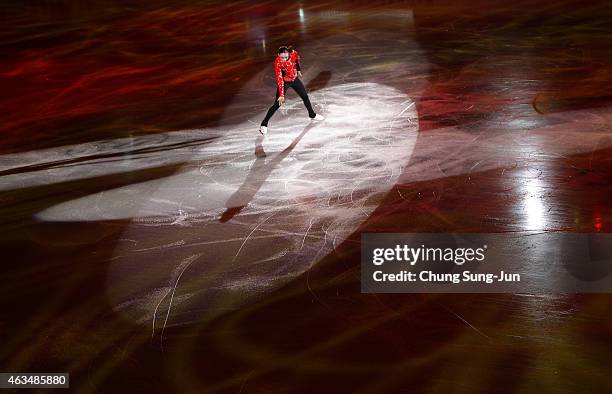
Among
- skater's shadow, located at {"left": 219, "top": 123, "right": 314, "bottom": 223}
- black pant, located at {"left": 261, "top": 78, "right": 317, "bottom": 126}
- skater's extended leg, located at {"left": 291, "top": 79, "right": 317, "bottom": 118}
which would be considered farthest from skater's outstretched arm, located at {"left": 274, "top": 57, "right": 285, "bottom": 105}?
skater's shadow, located at {"left": 219, "top": 123, "right": 314, "bottom": 223}

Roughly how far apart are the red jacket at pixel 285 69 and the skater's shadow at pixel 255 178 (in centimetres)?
94

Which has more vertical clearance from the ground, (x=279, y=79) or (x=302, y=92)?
(x=279, y=79)

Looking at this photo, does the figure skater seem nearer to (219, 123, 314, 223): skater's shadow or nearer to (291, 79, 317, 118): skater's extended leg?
(291, 79, 317, 118): skater's extended leg

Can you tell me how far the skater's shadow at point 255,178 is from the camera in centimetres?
896

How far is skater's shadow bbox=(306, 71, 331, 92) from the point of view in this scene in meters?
14.3

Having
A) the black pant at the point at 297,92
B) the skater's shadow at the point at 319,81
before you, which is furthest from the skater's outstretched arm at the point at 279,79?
the skater's shadow at the point at 319,81

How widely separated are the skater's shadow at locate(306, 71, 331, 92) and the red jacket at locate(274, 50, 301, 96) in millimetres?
2739

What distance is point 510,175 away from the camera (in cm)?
937

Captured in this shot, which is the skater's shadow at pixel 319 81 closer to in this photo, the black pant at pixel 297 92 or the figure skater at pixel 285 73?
the black pant at pixel 297 92

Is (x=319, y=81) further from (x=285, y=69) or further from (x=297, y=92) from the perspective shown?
(x=285, y=69)

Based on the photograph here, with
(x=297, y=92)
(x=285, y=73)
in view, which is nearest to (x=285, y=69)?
(x=285, y=73)

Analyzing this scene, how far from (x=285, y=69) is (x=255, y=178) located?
2.34 meters

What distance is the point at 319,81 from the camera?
14727 mm

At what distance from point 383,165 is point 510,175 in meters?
1.78
